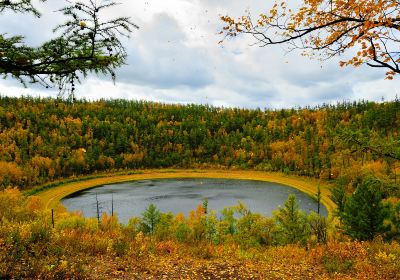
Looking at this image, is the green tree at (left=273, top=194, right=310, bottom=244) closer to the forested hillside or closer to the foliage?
the foliage

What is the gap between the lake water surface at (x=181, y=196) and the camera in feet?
246

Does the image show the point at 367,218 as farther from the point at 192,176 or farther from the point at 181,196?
the point at 192,176

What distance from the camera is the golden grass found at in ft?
297

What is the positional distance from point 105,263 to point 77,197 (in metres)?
83.6

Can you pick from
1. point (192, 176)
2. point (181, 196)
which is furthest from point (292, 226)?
point (192, 176)

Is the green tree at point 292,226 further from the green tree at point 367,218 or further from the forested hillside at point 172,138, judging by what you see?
the forested hillside at point 172,138

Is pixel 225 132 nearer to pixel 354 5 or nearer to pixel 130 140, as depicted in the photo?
pixel 130 140

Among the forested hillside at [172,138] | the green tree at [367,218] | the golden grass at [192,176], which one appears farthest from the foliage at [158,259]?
the forested hillside at [172,138]

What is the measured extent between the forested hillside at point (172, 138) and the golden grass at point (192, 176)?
6.30 m

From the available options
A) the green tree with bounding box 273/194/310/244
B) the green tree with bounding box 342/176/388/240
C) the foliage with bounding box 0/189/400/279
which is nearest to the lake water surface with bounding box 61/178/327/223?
the green tree with bounding box 273/194/310/244

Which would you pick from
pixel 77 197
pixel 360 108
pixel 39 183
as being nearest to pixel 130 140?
pixel 39 183

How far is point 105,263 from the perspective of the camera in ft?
43.0

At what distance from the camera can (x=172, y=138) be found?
165750 millimetres

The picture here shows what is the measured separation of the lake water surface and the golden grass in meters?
3.07
